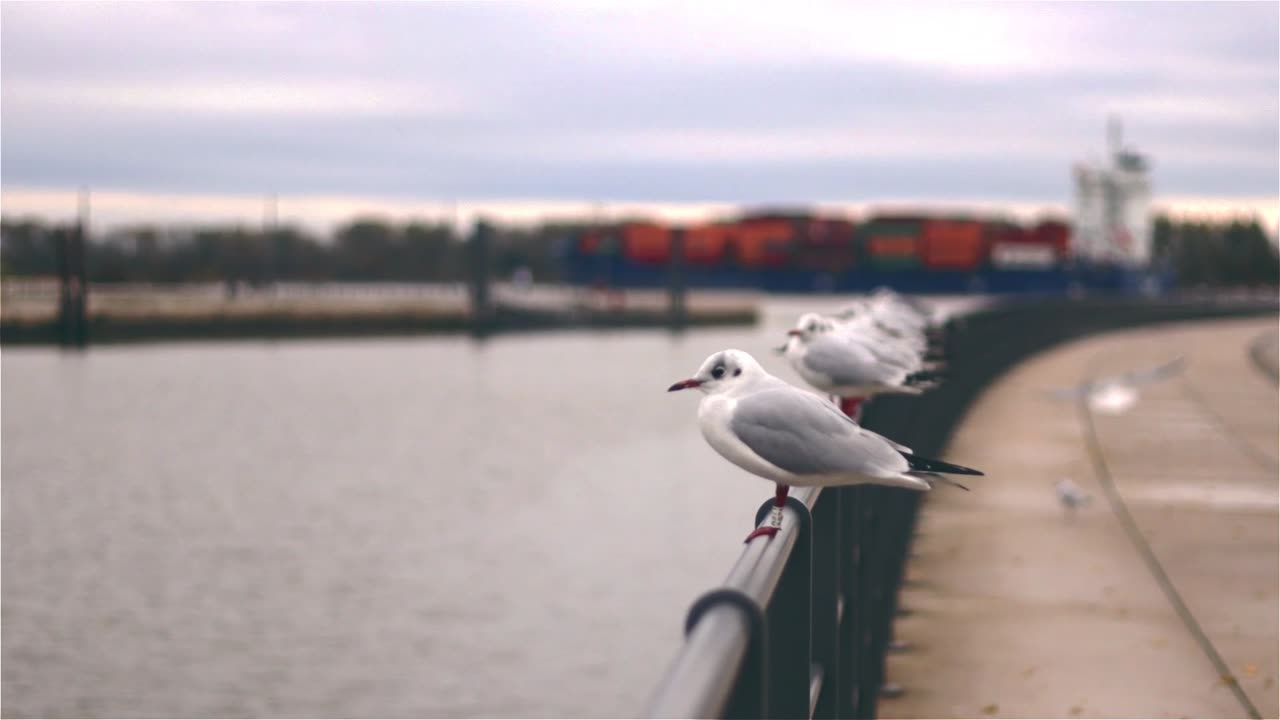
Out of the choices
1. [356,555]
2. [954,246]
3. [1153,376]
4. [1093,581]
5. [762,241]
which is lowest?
[356,555]

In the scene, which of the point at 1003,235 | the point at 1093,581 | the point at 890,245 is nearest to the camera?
the point at 1093,581

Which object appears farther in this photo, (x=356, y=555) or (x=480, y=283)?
(x=480, y=283)

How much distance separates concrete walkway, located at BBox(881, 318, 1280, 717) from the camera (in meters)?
8.52

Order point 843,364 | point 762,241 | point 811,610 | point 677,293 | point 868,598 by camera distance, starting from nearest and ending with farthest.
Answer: point 811,610 < point 843,364 < point 868,598 < point 677,293 < point 762,241

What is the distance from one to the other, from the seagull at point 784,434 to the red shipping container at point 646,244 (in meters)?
164

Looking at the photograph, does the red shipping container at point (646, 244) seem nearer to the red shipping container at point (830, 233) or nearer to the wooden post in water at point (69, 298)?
the red shipping container at point (830, 233)

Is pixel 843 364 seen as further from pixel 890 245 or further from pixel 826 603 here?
pixel 890 245

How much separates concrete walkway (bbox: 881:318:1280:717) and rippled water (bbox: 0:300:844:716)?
6.08 meters

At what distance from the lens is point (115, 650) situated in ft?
78.1

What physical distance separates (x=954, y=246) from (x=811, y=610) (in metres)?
155

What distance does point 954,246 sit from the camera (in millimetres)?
156875

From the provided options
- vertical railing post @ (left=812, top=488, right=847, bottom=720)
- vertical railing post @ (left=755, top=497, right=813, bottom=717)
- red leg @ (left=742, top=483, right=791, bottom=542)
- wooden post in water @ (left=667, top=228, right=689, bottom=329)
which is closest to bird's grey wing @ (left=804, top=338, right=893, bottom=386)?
vertical railing post @ (left=812, top=488, right=847, bottom=720)

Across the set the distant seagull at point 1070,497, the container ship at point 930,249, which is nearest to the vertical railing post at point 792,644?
the distant seagull at point 1070,497

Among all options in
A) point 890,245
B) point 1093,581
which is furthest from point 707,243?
point 1093,581
